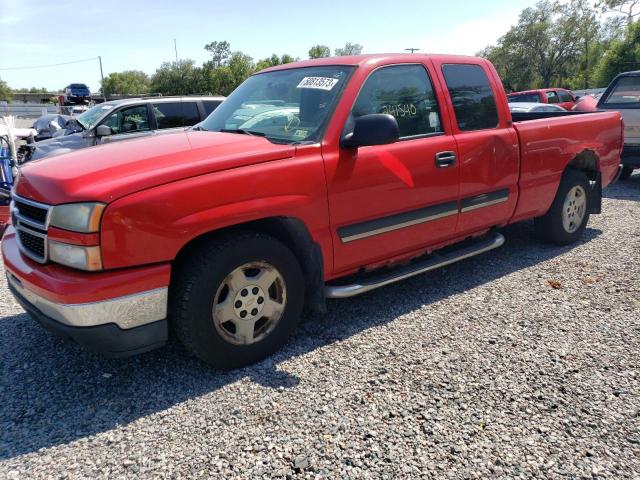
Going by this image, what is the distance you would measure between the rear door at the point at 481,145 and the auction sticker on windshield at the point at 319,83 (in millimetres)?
1057

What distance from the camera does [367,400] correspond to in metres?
2.73

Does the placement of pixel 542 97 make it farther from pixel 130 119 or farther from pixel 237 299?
pixel 237 299

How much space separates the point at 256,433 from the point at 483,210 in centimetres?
280

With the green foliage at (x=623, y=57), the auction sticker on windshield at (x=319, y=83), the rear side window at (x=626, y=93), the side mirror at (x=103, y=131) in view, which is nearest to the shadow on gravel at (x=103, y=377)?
the auction sticker on windshield at (x=319, y=83)

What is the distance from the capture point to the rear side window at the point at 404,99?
352 cm

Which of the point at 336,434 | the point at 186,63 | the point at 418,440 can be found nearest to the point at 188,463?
the point at 336,434

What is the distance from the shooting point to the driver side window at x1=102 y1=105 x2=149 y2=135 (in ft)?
28.9

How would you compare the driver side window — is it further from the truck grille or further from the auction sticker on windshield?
the truck grille

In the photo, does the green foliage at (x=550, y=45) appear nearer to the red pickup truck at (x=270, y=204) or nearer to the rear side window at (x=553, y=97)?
the rear side window at (x=553, y=97)

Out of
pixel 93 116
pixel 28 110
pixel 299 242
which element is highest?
pixel 28 110

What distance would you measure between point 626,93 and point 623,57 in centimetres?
3273

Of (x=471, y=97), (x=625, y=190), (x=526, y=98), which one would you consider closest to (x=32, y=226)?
(x=471, y=97)

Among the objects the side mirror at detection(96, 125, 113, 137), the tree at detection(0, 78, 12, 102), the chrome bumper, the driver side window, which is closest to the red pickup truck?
the chrome bumper

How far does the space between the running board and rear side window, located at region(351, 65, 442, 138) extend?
1031 mm
